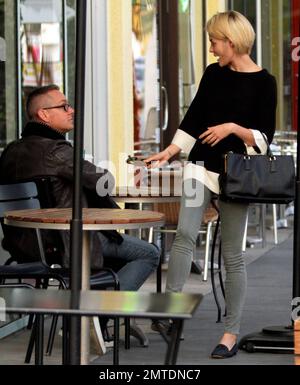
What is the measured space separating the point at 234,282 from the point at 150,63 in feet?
18.5

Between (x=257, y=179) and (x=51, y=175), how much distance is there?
1127 millimetres

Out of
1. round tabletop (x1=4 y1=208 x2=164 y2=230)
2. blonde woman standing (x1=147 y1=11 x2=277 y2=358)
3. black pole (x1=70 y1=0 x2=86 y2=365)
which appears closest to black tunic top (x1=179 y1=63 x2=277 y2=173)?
blonde woman standing (x1=147 y1=11 x2=277 y2=358)

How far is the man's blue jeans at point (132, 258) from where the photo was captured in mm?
6715

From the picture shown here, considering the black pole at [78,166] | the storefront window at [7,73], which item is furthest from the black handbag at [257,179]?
the storefront window at [7,73]

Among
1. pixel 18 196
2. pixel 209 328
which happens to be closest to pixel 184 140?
pixel 18 196

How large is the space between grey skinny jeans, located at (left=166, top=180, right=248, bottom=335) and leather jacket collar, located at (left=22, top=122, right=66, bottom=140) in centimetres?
87

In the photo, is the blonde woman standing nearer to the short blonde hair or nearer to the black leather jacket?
the short blonde hair

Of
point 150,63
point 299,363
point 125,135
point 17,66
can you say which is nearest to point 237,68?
point 299,363

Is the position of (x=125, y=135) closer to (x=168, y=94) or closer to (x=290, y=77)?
(x=168, y=94)

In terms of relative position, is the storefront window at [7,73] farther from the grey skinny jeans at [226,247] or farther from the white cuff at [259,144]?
the white cuff at [259,144]

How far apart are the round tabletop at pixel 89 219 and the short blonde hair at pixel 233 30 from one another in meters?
1.02

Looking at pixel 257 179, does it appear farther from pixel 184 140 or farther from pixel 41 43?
pixel 41 43

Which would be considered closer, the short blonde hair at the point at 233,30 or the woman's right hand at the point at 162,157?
the short blonde hair at the point at 233,30

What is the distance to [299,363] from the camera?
214 inches
